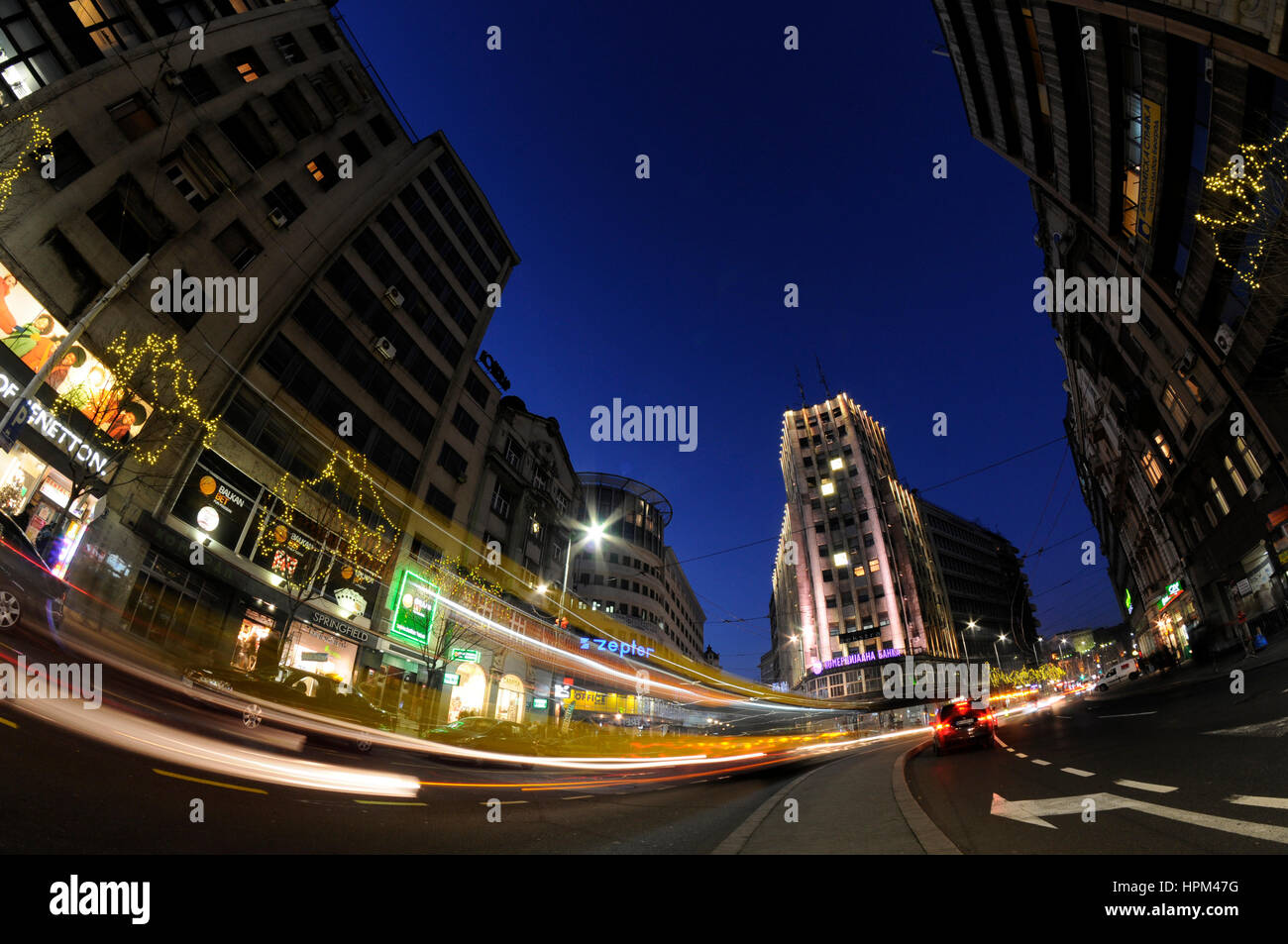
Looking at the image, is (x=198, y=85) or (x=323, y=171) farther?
(x=323, y=171)

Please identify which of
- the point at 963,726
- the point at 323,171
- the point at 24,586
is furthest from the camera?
the point at 323,171

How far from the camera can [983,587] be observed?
109938 millimetres

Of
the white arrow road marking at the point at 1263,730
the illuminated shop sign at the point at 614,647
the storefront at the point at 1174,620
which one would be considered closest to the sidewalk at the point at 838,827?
the white arrow road marking at the point at 1263,730

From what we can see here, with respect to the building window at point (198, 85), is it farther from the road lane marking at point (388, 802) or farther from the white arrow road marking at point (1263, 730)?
the white arrow road marking at point (1263, 730)

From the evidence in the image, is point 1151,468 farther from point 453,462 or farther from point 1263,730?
point 453,462

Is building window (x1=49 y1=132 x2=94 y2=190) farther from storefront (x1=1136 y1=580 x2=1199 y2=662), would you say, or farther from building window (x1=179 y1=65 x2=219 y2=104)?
storefront (x1=1136 y1=580 x2=1199 y2=662)

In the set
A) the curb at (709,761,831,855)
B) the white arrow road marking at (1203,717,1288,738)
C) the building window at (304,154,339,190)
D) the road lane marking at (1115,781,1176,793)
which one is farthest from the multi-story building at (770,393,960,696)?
the building window at (304,154,339,190)

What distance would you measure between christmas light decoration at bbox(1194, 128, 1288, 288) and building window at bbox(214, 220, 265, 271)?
34423 millimetres

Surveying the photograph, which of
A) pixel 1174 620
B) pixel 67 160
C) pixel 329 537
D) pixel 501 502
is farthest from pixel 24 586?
pixel 1174 620

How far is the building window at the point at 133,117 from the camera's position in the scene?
20.0m

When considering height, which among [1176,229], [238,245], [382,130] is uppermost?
[382,130]

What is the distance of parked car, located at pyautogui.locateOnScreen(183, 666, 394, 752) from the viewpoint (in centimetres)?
1189

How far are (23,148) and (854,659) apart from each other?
78.1 metres

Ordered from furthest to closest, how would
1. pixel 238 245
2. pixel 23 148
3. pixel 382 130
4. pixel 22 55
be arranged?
pixel 382 130 → pixel 238 245 → pixel 22 55 → pixel 23 148
